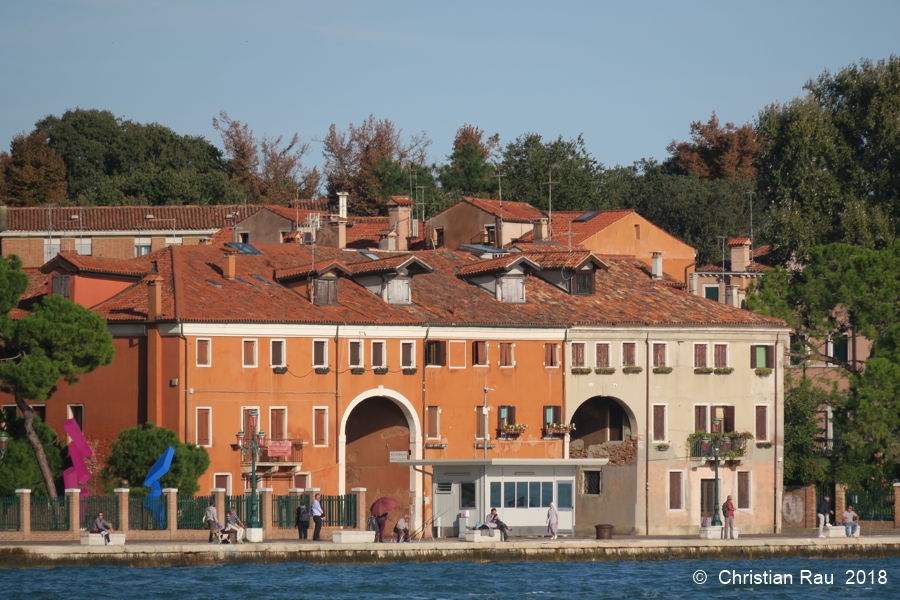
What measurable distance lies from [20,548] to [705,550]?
2020cm

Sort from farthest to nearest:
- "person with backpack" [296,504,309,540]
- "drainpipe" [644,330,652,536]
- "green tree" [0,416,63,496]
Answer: "drainpipe" [644,330,652,536], "green tree" [0,416,63,496], "person with backpack" [296,504,309,540]

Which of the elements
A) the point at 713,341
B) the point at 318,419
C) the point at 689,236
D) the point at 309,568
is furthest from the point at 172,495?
the point at 689,236

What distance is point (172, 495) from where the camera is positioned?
5556 cm

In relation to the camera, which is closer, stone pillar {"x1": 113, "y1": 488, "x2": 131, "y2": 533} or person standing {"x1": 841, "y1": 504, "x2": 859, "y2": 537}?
stone pillar {"x1": 113, "y1": 488, "x2": 131, "y2": 533}

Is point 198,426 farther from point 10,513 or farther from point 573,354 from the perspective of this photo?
point 573,354

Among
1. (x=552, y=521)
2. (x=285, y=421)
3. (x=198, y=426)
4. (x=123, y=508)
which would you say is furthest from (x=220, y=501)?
(x=552, y=521)

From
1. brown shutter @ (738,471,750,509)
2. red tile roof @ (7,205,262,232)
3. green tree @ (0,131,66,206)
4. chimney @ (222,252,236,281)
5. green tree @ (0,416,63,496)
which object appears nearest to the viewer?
green tree @ (0,416,63,496)

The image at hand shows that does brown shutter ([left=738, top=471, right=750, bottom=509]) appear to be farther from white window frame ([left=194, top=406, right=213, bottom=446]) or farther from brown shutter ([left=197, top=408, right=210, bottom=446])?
brown shutter ([left=197, top=408, right=210, bottom=446])

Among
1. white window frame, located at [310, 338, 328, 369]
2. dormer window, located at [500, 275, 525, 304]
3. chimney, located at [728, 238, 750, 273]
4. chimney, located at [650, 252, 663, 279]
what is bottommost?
white window frame, located at [310, 338, 328, 369]

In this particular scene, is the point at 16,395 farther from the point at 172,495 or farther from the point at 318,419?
the point at 318,419

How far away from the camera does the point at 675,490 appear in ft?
228

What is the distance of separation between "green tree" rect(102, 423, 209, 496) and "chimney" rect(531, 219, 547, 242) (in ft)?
81.5

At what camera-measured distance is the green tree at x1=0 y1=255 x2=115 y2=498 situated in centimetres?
5700

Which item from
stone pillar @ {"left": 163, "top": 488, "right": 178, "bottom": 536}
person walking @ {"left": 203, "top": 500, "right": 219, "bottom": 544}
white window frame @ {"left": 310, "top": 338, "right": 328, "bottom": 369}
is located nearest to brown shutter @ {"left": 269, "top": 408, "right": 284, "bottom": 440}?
white window frame @ {"left": 310, "top": 338, "right": 328, "bottom": 369}
